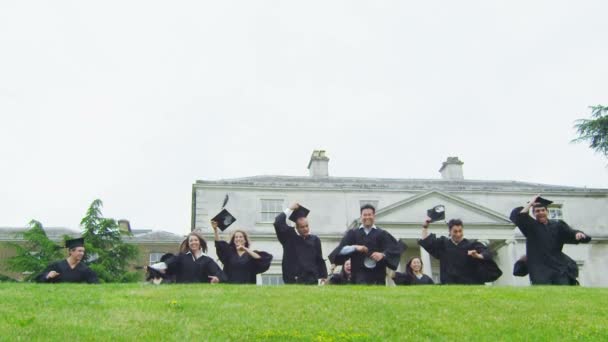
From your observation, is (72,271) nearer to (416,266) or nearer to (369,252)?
(369,252)

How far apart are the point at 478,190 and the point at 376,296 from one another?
2744 centimetres

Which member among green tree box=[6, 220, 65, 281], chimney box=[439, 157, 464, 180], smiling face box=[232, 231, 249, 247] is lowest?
green tree box=[6, 220, 65, 281]

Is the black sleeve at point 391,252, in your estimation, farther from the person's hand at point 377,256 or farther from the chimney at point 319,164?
the chimney at point 319,164

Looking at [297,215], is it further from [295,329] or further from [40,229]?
[40,229]

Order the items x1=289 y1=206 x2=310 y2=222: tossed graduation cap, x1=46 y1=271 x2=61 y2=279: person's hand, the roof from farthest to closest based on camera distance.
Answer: the roof < x1=289 y1=206 x2=310 y2=222: tossed graduation cap < x1=46 y1=271 x2=61 y2=279: person's hand

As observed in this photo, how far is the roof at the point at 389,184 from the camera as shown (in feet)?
116

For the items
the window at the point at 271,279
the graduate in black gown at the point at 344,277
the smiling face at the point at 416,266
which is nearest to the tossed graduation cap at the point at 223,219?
the graduate in black gown at the point at 344,277

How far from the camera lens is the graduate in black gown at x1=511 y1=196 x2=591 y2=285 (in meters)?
14.7

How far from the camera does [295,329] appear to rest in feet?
28.0

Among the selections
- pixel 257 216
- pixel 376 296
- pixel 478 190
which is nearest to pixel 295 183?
pixel 257 216

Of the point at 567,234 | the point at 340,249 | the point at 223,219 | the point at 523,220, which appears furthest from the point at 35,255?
the point at 567,234

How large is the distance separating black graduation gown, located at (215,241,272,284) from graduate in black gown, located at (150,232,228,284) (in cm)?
31

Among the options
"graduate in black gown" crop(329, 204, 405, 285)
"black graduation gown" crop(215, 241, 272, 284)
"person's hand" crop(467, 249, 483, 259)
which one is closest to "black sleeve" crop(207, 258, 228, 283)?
"black graduation gown" crop(215, 241, 272, 284)

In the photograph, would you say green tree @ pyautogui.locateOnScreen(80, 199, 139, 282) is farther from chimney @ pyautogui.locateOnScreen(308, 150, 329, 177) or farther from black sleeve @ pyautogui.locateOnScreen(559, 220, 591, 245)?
black sleeve @ pyautogui.locateOnScreen(559, 220, 591, 245)
